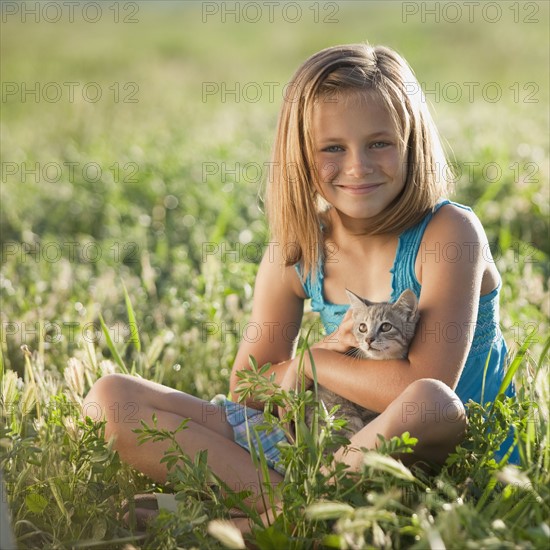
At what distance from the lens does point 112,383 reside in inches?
113

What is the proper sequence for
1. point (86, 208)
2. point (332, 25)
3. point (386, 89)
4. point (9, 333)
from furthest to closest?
point (332, 25)
point (86, 208)
point (9, 333)
point (386, 89)

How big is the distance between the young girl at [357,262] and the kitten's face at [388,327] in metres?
0.03

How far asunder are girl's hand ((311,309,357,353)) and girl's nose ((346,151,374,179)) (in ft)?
1.34

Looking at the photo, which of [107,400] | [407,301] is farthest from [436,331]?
[107,400]

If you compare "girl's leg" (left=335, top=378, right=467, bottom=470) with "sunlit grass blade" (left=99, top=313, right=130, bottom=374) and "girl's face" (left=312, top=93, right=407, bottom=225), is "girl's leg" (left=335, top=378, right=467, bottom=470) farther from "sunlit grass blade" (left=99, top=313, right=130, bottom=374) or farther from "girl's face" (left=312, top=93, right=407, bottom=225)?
"sunlit grass blade" (left=99, top=313, right=130, bottom=374)

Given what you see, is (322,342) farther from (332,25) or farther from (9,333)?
(332,25)

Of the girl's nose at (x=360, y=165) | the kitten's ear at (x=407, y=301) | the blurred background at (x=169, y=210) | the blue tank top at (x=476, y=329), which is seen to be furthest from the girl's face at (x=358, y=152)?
the blurred background at (x=169, y=210)

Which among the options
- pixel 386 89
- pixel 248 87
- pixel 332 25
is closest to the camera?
pixel 386 89

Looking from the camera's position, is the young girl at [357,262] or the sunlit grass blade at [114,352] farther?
the sunlit grass blade at [114,352]

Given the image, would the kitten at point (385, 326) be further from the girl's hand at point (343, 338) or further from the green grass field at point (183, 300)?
the green grass field at point (183, 300)

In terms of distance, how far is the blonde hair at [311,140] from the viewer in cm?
275

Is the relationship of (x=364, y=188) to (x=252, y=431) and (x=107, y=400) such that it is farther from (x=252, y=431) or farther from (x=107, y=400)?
(x=107, y=400)

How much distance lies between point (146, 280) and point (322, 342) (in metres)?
1.84

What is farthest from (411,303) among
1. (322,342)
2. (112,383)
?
(112,383)
